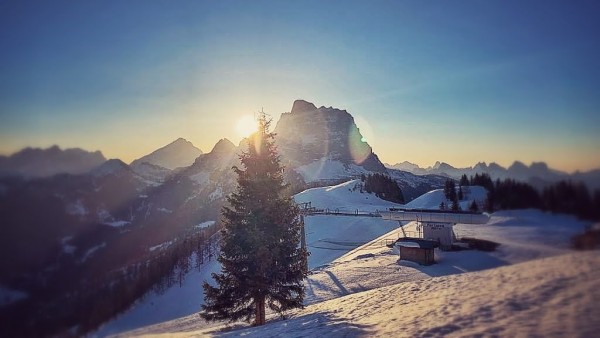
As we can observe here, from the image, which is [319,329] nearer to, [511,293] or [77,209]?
[511,293]

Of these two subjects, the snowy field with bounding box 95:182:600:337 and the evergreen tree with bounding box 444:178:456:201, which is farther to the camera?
the evergreen tree with bounding box 444:178:456:201

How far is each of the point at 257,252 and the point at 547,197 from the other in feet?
42.4

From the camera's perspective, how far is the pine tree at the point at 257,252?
54.2 feet

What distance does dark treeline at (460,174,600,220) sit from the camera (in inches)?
175

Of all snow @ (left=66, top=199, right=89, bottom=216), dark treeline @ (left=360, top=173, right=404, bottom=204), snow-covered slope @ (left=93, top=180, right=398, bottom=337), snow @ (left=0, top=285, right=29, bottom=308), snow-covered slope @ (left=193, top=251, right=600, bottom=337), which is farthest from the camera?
dark treeline @ (left=360, top=173, right=404, bottom=204)

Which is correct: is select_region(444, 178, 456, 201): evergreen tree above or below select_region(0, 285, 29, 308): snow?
above

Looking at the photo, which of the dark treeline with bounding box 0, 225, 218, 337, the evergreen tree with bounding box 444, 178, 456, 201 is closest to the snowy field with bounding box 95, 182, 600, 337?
the dark treeline with bounding box 0, 225, 218, 337

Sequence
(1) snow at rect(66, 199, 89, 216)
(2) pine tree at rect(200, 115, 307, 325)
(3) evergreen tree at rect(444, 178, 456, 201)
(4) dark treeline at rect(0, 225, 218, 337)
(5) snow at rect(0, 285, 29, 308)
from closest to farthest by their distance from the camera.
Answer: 1. (5) snow at rect(0, 285, 29, 308)
2. (4) dark treeline at rect(0, 225, 218, 337)
3. (3) evergreen tree at rect(444, 178, 456, 201)
4. (1) snow at rect(66, 199, 89, 216)
5. (2) pine tree at rect(200, 115, 307, 325)

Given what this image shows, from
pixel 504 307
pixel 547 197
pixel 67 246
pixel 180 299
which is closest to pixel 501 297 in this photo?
pixel 504 307

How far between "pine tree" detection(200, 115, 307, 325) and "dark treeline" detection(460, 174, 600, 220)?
1184 cm

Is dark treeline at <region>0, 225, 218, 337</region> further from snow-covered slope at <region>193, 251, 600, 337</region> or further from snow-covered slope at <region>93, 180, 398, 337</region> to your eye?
snow-covered slope at <region>93, 180, 398, 337</region>

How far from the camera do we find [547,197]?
193 inches

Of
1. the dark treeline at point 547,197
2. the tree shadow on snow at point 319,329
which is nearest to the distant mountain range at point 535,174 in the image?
the dark treeline at point 547,197

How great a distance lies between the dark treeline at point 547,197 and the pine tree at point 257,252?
11.8 metres
